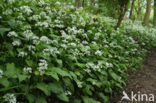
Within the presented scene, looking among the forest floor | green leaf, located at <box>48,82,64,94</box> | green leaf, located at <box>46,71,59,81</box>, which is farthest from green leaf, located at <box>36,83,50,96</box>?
the forest floor

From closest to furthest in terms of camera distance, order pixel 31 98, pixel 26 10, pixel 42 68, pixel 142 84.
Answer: pixel 31 98 → pixel 42 68 → pixel 26 10 → pixel 142 84

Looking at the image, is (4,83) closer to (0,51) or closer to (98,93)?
(0,51)

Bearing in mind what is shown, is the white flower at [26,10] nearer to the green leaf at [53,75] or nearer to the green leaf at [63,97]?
the green leaf at [53,75]

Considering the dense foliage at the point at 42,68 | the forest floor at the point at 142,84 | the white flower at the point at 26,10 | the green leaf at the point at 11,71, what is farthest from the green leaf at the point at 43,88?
the white flower at the point at 26,10

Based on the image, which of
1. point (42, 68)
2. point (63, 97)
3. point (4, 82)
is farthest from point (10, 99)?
point (63, 97)

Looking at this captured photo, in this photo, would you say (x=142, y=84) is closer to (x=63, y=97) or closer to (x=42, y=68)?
(x=63, y=97)

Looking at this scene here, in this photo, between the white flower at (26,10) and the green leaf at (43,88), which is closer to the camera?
the green leaf at (43,88)

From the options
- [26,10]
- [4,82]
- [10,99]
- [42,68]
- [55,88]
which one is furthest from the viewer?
[26,10]

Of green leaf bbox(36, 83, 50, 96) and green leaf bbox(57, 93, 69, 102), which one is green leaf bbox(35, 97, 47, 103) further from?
green leaf bbox(57, 93, 69, 102)

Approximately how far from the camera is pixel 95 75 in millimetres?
4254

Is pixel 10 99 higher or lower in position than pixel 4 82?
lower

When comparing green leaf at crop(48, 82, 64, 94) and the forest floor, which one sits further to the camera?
the forest floor

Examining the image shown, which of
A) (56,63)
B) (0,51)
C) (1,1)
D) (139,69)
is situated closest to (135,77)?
(139,69)

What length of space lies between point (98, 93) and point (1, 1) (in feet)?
11.6
